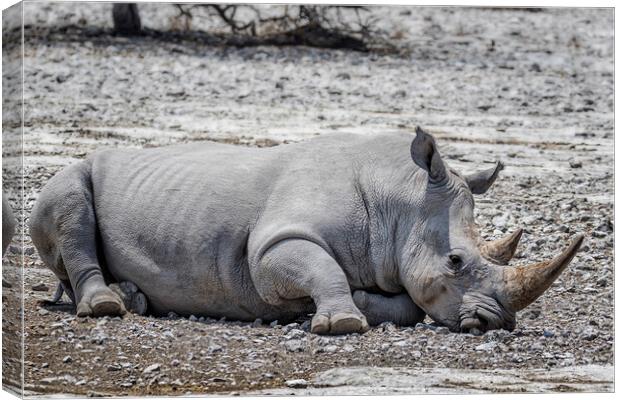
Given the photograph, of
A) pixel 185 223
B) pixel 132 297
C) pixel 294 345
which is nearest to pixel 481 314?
pixel 294 345

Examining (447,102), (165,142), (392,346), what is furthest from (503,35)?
(392,346)

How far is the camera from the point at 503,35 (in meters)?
13.7

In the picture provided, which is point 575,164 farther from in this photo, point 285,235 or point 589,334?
point 285,235

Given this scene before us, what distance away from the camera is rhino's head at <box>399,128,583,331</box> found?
440 inches

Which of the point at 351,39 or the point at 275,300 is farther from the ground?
the point at 351,39

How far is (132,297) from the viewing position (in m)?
11.7

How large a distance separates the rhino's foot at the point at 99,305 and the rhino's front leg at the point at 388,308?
58.7 inches

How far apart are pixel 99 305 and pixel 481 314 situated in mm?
2365

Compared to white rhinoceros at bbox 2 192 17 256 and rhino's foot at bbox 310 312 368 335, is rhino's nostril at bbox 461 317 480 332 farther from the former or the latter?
white rhinoceros at bbox 2 192 17 256

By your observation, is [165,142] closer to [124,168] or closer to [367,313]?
[124,168]

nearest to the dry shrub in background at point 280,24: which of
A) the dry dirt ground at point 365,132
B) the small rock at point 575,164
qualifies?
the dry dirt ground at point 365,132

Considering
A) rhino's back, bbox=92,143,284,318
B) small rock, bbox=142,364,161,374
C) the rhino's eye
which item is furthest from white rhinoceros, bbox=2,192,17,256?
the rhino's eye

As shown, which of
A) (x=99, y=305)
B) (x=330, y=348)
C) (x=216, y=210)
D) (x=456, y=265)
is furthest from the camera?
(x=216, y=210)

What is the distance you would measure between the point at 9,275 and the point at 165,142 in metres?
2.86
